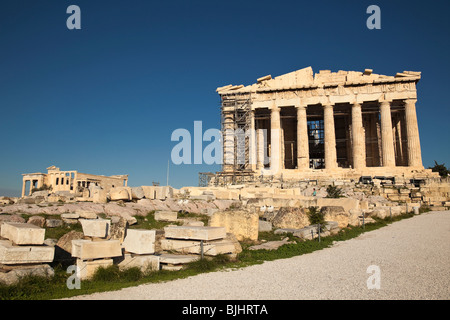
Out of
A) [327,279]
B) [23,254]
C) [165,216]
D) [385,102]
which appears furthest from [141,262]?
[385,102]

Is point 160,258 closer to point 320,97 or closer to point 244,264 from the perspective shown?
point 244,264

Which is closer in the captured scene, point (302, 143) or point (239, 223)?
point (239, 223)

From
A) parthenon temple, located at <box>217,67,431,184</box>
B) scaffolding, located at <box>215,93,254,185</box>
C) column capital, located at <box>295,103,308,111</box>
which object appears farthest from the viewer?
column capital, located at <box>295,103,308,111</box>

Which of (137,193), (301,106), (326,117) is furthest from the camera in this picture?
(301,106)

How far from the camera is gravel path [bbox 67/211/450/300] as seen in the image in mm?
5000

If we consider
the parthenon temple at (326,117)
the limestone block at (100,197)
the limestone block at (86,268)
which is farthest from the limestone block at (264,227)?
the parthenon temple at (326,117)

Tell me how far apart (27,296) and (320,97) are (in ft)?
110

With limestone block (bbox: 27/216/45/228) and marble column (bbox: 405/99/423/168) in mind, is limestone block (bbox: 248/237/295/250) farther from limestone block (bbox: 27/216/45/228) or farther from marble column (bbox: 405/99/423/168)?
marble column (bbox: 405/99/423/168)

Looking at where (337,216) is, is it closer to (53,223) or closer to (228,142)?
(53,223)

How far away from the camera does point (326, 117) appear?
34125 millimetres

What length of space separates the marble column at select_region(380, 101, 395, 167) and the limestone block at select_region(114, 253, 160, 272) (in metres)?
30.6

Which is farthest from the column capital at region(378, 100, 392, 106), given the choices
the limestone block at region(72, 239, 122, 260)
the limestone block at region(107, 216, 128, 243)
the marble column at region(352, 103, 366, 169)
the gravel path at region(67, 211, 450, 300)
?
the limestone block at region(72, 239, 122, 260)

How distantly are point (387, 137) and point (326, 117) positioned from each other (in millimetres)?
6309

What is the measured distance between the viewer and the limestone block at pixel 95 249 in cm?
625
